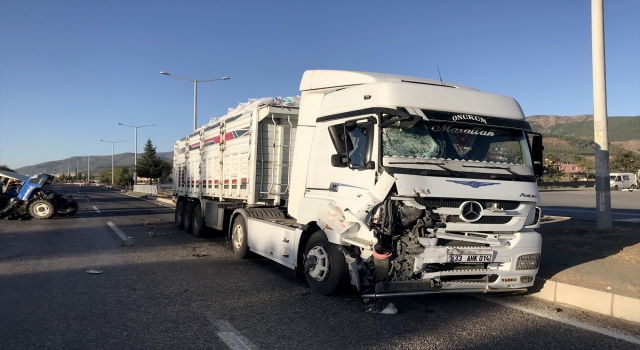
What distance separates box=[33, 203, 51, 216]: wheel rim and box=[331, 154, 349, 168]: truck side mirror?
16.4m

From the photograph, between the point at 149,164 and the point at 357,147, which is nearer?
the point at 357,147

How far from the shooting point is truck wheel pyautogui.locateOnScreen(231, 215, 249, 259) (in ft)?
31.4

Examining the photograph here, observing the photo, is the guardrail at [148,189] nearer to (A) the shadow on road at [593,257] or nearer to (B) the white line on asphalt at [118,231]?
(B) the white line on asphalt at [118,231]

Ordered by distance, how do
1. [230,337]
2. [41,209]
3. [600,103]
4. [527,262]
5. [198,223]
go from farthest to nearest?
[41,209] < [198,223] < [600,103] < [527,262] < [230,337]

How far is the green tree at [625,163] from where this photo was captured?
73.4 metres

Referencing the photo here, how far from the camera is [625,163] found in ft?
242

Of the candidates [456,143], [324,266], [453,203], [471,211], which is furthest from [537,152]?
[324,266]

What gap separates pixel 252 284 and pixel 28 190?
15189mm

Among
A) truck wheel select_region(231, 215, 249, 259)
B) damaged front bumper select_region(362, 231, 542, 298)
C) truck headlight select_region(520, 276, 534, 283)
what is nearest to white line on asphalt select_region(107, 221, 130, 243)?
truck wheel select_region(231, 215, 249, 259)

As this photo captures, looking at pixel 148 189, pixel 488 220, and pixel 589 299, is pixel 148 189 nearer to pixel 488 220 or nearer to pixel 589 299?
pixel 488 220

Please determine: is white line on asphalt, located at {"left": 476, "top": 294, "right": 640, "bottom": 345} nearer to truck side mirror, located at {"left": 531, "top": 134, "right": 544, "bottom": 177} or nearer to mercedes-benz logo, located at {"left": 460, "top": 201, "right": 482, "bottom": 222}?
mercedes-benz logo, located at {"left": 460, "top": 201, "right": 482, "bottom": 222}

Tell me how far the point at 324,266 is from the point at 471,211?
2049mm

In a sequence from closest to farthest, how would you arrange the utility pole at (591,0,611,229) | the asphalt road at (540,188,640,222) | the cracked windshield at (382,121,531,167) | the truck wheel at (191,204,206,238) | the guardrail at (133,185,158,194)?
the cracked windshield at (382,121,531,167), the utility pole at (591,0,611,229), the truck wheel at (191,204,206,238), the asphalt road at (540,188,640,222), the guardrail at (133,185,158,194)

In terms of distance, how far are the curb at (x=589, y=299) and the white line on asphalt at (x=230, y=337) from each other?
14.2ft
